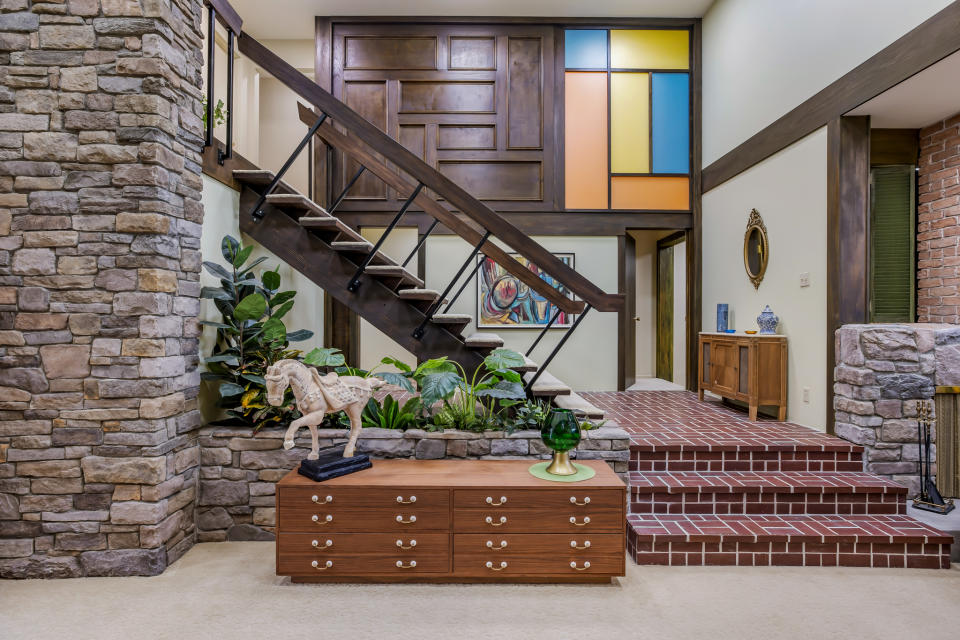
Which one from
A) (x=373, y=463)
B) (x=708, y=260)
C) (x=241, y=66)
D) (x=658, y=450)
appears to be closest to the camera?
Result: (x=373, y=463)

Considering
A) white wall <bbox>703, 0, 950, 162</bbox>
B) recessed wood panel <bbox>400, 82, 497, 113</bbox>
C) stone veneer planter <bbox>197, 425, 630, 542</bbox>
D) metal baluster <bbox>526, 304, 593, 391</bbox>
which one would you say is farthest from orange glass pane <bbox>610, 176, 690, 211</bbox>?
stone veneer planter <bbox>197, 425, 630, 542</bbox>

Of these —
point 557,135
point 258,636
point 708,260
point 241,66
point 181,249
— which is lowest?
point 258,636

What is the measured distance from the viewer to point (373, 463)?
2.73 metres

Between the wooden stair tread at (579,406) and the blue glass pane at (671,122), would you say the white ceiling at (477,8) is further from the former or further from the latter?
the wooden stair tread at (579,406)

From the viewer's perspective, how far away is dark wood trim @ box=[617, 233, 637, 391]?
18.9 feet

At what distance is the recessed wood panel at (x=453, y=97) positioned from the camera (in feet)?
18.9

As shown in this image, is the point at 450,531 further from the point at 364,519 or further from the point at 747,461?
the point at 747,461

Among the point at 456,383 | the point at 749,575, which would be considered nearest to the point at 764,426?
the point at 749,575

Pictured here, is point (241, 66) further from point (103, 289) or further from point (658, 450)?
point (658, 450)

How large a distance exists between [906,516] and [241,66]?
7834mm

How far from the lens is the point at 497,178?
5.78m

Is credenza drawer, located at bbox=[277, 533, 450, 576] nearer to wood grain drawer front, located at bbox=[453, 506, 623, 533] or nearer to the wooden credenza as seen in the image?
the wooden credenza

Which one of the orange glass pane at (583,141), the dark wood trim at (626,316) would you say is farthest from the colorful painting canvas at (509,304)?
the orange glass pane at (583,141)

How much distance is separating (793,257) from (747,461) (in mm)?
1838
